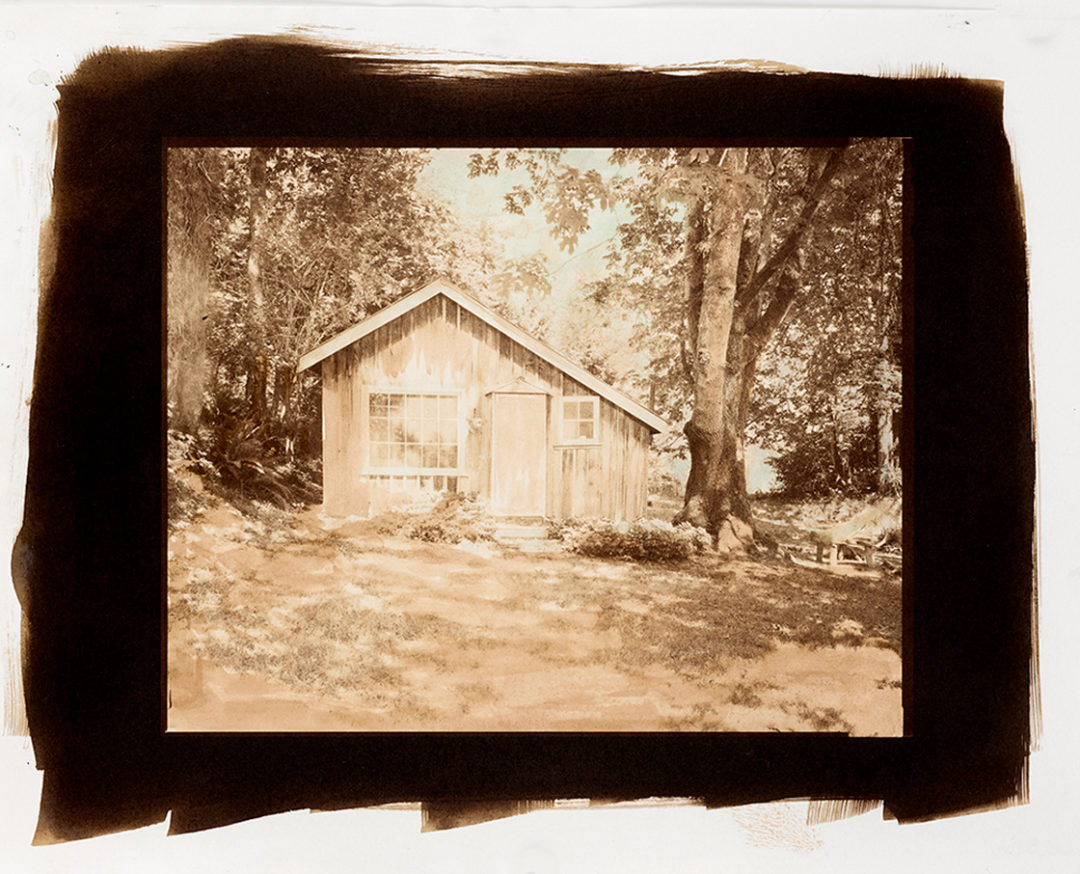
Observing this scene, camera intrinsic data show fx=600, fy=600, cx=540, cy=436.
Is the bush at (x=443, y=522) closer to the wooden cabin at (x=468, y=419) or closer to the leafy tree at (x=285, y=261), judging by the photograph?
the wooden cabin at (x=468, y=419)

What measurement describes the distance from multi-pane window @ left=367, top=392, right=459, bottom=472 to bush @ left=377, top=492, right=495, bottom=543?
0.54 feet

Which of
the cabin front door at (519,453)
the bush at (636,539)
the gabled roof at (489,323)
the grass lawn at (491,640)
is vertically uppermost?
the gabled roof at (489,323)

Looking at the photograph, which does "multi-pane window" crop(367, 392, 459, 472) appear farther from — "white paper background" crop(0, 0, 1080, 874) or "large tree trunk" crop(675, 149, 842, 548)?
"white paper background" crop(0, 0, 1080, 874)

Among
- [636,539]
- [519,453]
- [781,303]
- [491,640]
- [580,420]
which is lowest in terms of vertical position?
[491,640]

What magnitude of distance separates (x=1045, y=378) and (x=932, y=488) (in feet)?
1.97

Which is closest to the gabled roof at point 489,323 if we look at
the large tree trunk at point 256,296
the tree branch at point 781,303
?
the large tree trunk at point 256,296

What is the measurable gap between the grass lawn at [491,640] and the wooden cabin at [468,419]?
218 millimetres

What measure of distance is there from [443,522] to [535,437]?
0.49 metres

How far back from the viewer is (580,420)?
236cm

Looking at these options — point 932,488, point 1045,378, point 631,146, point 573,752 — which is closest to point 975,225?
point 1045,378

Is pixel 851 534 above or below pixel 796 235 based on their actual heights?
below

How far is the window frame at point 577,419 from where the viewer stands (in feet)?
7.66

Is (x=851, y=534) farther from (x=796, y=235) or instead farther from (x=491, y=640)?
(x=491, y=640)

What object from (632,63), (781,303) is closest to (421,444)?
(781,303)
